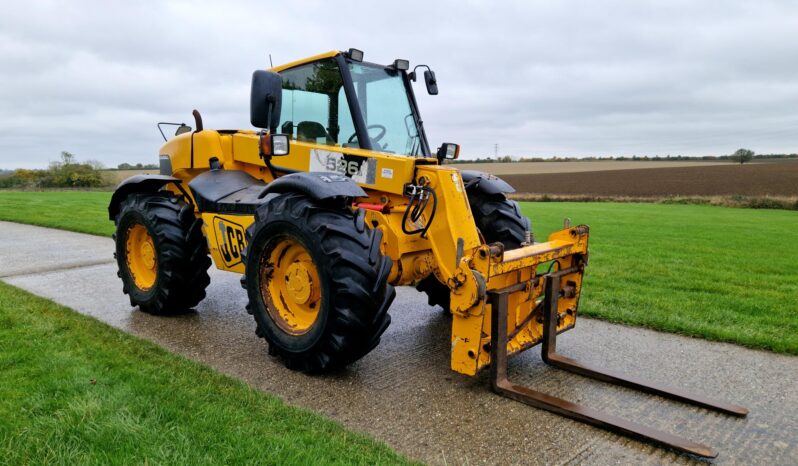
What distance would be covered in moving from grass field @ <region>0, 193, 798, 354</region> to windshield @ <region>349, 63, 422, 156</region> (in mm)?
2744

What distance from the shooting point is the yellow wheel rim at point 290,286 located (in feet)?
14.2

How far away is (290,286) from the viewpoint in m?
4.40

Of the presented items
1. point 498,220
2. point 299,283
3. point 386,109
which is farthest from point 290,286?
point 498,220

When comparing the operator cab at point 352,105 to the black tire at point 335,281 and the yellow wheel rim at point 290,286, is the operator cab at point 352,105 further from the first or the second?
the yellow wheel rim at point 290,286

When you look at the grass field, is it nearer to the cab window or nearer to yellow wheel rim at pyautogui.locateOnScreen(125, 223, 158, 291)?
Result: the cab window

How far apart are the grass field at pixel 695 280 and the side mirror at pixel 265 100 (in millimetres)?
3888

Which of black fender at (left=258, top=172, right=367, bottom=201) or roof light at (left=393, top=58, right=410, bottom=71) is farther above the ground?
roof light at (left=393, top=58, right=410, bottom=71)

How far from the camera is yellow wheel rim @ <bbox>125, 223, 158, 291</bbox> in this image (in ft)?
20.1

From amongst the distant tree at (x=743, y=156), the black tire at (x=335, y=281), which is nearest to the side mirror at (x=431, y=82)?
the black tire at (x=335, y=281)

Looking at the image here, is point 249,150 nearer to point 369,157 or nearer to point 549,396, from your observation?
point 369,157

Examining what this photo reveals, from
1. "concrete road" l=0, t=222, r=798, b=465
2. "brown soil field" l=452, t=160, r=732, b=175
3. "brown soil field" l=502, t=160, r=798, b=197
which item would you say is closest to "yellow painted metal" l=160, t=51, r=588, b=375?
"concrete road" l=0, t=222, r=798, b=465

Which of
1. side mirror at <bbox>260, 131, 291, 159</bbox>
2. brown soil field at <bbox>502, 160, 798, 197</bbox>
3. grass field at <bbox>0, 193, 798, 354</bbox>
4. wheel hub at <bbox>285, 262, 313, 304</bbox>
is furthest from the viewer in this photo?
brown soil field at <bbox>502, 160, 798, 197</bbox>

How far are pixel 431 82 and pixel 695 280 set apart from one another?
4.97 m

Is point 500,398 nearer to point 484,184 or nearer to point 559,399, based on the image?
point 559,399
